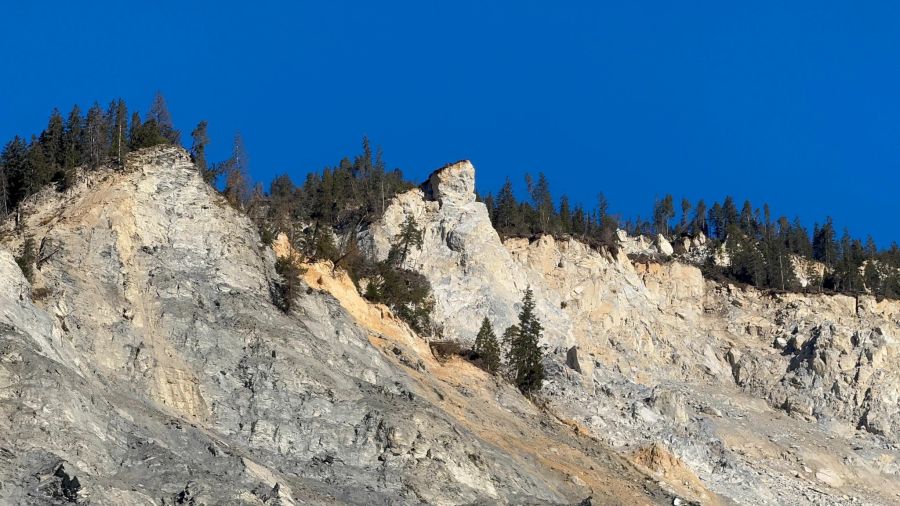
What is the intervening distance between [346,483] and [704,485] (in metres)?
26.6

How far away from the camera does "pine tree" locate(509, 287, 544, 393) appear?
212 ft

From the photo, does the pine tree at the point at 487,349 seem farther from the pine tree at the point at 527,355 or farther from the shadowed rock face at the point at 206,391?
the shadowed rock face at the point at 206,391

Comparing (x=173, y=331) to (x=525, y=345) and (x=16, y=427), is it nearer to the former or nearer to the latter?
(x=16, y=427)

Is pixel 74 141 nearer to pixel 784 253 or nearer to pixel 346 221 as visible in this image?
pixel 346 221

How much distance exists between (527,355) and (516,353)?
2.14ft

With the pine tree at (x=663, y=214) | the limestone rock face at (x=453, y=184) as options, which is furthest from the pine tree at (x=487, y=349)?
the pine tree at (x=663, y=214)

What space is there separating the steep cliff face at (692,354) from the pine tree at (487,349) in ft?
11.0

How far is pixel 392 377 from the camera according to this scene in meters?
53.4

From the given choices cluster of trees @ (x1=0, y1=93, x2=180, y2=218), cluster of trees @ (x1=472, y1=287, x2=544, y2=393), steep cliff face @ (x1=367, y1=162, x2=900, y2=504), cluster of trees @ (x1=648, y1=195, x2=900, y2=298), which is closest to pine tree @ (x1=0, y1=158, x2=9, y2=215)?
cluster of trees @ (x1=0, y1=93, x2=180, y2=218)

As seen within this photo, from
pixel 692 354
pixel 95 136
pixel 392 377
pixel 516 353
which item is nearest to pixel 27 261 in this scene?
pixel 392 377

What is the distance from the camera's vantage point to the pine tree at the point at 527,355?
2544 inches

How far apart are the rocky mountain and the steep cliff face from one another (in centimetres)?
18

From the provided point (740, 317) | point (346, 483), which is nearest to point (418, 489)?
point (346, 483)

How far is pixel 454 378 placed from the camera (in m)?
61.4
